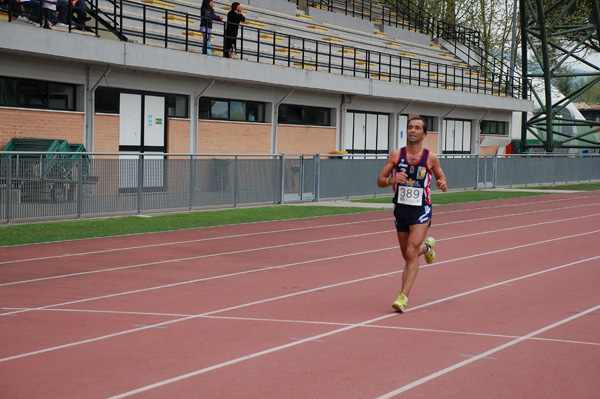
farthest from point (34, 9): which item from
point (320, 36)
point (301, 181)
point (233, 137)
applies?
point (320, 36)

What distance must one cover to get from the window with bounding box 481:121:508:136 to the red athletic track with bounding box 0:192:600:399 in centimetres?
3158

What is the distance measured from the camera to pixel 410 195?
9.39 meters

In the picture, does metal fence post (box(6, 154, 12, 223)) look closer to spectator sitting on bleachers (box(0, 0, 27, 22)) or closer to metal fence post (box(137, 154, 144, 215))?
metal fence post (box(137, 154, 144, 215))

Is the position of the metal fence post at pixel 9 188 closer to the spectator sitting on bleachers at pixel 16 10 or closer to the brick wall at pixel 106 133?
the spectator sitting on bleachers at pixel 16 10

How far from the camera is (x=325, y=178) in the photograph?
87.5 ft

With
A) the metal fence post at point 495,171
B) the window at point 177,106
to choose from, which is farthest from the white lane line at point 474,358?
the metal fence post at point 495,171

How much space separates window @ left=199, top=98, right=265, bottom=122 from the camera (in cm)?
2989

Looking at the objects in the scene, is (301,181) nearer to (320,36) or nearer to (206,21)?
(206,21)

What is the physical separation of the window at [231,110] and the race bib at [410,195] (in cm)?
2083

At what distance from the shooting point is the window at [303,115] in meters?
33.5

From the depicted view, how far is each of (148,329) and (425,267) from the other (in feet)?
18.4

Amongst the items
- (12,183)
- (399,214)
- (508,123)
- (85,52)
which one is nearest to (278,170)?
(85,52)

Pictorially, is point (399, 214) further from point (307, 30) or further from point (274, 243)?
point (307, 30)

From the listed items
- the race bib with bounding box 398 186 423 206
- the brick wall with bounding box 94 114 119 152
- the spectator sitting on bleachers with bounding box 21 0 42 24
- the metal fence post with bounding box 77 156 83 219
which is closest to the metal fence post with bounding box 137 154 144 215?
the metal fence post with bounding box 77 156 83 219
